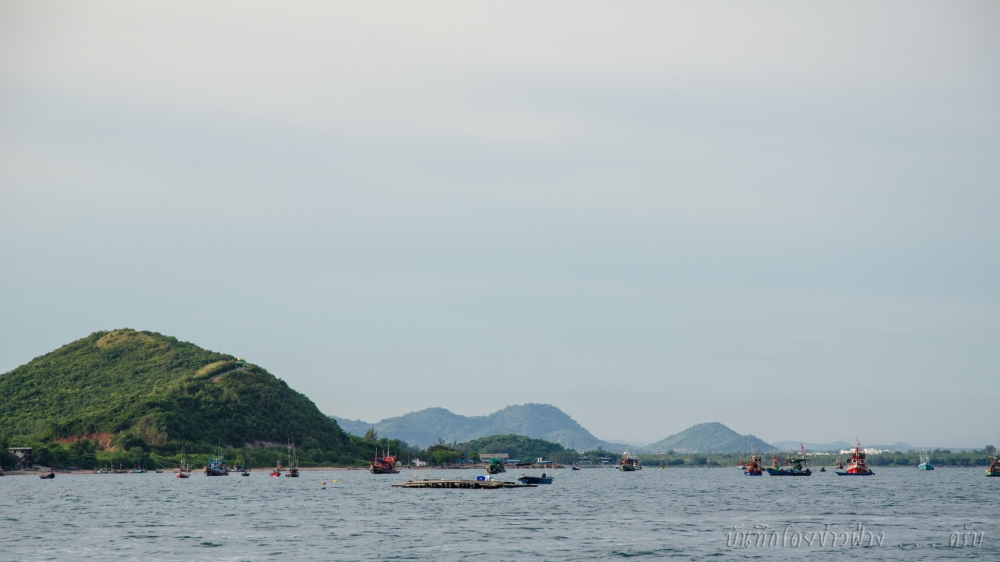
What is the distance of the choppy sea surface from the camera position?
83.2 meters

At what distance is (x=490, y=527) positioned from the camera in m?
106

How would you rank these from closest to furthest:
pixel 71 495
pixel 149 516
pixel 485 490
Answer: pixel 149 516, pixel 71 495, pixel 485 490

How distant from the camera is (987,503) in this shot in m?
148

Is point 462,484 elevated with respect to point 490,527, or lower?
elevated

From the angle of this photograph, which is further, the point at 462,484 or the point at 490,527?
the point at 462,484

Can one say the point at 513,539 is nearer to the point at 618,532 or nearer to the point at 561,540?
the point at 561,540

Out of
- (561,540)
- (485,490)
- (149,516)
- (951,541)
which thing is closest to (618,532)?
(561,540)

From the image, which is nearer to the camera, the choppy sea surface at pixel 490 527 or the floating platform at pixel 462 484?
the choppy sea surface at pixel 490 527

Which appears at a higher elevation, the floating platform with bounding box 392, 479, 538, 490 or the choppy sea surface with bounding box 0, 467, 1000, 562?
the floating platform with bounding box 392, 479, 538, 490

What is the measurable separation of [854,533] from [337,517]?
61.9m

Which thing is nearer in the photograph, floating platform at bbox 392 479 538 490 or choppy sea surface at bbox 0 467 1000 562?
choppy sea surface at bbox 0 467 1000 562

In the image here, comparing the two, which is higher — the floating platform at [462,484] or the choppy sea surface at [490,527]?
the floating platform at [462,484]

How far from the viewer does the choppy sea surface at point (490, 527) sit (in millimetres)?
83250

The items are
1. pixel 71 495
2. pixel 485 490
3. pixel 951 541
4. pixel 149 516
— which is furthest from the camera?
pixel 485 490
